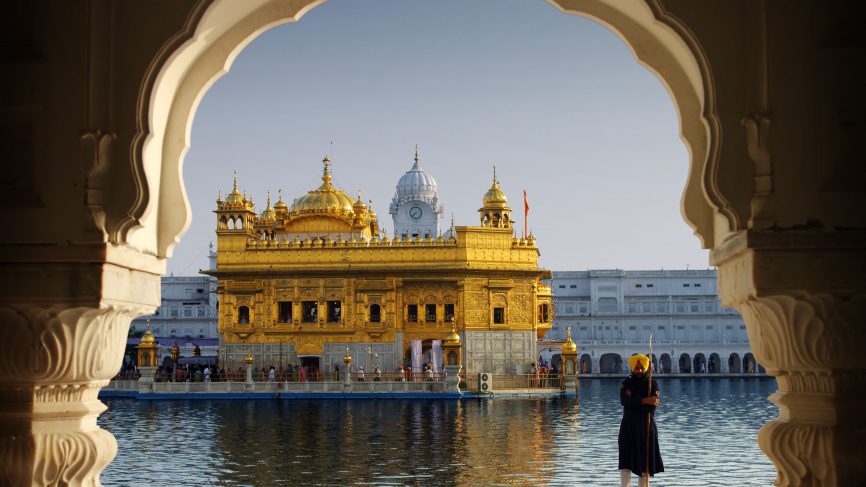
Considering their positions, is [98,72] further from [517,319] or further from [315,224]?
[315,224]

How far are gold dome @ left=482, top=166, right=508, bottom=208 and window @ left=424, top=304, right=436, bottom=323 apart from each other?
4.83 m

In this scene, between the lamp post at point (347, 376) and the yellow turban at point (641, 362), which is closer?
the yellow turban at point (641, 362)

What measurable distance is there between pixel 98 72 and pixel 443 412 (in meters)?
22.4

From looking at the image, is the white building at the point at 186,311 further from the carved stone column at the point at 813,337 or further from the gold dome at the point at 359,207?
the carved stone column at the point at 813,337

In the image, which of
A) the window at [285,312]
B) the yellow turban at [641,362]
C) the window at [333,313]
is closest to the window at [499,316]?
the window at [333,313]

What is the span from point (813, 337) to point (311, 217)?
3742 cm

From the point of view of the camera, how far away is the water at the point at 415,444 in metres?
13.7

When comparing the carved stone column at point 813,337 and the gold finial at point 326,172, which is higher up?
the gold finial at point 326,172

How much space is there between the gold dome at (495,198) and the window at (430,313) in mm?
4832

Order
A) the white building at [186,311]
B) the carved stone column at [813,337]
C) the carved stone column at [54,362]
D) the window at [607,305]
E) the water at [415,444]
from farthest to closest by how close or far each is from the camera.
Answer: the white building at [186,311], the window at [607,305], the water at [415,444], the carved stone column at [54,362], the carved stone column at [813,337]

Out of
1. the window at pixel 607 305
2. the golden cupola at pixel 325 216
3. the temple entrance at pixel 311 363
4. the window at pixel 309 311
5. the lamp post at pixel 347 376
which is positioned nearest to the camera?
the lamp post at pixel 347 376

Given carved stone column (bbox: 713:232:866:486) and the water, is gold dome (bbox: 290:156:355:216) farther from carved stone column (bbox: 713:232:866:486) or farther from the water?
carved stone column (bbox: 713:232:866:486)

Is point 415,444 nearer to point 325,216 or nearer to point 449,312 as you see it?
point 449,312

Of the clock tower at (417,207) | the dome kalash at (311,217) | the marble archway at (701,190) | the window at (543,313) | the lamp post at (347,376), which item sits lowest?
the lamp post at (347,376)
